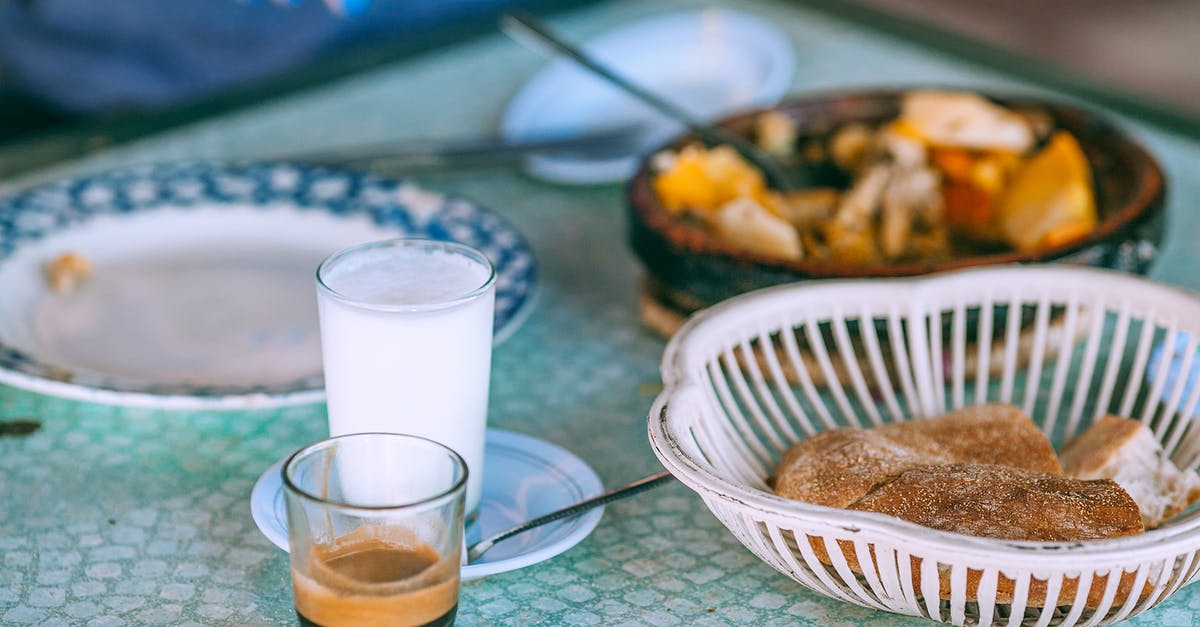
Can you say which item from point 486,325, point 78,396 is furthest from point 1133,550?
point 78,396

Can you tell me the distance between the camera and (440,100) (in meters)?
1.40

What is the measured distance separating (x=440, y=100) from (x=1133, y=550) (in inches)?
40.6

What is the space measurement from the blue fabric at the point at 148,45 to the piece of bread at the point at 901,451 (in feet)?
3.97

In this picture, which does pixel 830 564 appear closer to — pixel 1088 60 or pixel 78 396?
pixel 78 396

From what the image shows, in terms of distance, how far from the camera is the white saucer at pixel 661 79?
4.29 feet

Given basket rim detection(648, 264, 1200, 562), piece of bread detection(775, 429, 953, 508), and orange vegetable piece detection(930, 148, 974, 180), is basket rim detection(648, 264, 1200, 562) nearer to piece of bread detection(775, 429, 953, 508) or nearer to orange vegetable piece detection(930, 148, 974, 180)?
piece of bread detection(775, 429, 953, 508)

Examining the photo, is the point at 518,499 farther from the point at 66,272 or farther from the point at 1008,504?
the point at 66,272

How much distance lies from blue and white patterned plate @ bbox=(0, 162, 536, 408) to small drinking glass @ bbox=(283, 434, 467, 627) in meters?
0.25

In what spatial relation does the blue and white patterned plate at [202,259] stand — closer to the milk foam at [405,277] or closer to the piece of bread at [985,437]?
the milk foam at [405,277]

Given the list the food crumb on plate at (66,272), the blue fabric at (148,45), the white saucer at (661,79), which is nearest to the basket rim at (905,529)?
the food crumb on plate at (66,272)

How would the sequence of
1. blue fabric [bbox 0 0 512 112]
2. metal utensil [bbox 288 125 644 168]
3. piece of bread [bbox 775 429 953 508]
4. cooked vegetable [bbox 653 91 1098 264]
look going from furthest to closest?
blue fabric [bbox 0 0 512 112]
metal utensil [bbox 288 125 644 168]
cooked vegetable [bbox 653 91 1098 264]
piece of bread [bbox 775 429 953 508]

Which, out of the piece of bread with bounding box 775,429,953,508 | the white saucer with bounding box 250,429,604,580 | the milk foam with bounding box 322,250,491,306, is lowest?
the white saucer with bounding box 250,429,604,580

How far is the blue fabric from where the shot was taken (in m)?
1.68

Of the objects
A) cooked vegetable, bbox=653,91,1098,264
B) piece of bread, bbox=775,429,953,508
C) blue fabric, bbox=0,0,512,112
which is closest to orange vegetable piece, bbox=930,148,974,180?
cooked vegetable, bbox=653,91,1098,264
